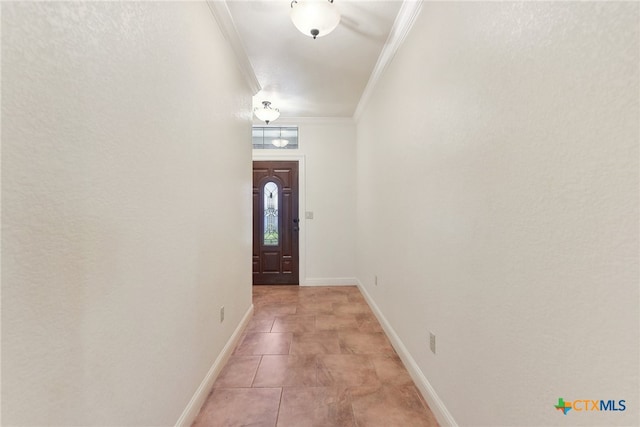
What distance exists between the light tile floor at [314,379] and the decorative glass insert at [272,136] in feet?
8.75

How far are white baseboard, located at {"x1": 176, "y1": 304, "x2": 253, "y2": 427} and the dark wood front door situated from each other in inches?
75.9

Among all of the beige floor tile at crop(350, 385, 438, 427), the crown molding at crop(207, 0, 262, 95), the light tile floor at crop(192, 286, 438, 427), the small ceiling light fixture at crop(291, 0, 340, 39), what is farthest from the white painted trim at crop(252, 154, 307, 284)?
the beige floor tile at crop(350, 385, 438, 427)

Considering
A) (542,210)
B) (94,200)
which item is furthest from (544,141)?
(94,200)

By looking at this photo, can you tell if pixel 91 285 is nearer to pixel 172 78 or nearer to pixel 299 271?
pixel 172 78

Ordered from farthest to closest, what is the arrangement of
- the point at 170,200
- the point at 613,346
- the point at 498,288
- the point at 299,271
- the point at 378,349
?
the point at 299,271, the point at 378,349, the point at 170,200, the point at 498,288, the point at 613,346

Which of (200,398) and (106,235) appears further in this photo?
(200,398)

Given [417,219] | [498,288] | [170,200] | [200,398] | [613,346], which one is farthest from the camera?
[417,219]

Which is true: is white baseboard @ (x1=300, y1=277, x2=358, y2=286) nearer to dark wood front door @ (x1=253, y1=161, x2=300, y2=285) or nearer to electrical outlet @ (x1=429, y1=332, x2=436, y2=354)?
dark wood front door @ (x1=253, y1=161, x2=300, y2=285)

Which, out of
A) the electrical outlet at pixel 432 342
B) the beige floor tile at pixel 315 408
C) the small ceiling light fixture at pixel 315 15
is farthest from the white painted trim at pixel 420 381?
the small ceiling light fixture at pixel 315 15

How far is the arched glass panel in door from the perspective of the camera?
4.48 m

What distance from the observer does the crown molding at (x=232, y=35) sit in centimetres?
188

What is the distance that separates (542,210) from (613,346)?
389 millimetres

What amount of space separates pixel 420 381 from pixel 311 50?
2.83m

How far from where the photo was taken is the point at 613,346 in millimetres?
668
